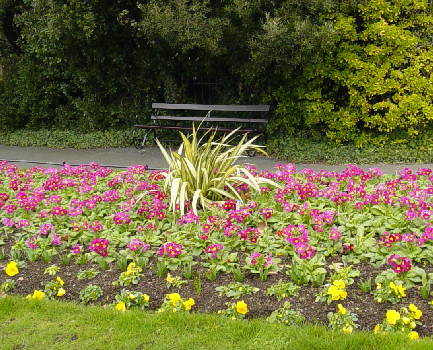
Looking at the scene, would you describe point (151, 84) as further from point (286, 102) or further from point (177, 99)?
point (286, 102)

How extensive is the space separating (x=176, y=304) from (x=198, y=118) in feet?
20.1

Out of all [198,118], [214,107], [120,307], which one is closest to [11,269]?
[120,307]

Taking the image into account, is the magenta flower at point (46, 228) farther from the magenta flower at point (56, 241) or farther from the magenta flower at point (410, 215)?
the magenta flower at point (410, 215)

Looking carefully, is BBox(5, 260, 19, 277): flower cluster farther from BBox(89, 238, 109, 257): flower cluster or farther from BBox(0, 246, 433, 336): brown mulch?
BBox(89, 238, 109, 257): flower cluster

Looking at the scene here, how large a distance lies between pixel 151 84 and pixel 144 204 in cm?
590

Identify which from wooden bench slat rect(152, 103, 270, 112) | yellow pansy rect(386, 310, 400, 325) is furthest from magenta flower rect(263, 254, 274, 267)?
wooden bench slat rect(152, 103, 270, 112)

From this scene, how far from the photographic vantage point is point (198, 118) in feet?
29.8

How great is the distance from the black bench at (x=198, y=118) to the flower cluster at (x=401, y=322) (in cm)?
577

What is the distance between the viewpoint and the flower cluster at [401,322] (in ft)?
9.36

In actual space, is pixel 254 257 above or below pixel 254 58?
below

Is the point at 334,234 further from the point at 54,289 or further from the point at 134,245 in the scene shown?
the point at 54,289

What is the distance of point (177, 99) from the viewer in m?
10.0

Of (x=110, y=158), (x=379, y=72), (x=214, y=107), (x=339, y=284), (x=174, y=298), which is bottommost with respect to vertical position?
(x=174, y=298)

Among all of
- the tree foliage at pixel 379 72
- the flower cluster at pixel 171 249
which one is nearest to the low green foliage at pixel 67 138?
the tree foliage at pixel 379 72
